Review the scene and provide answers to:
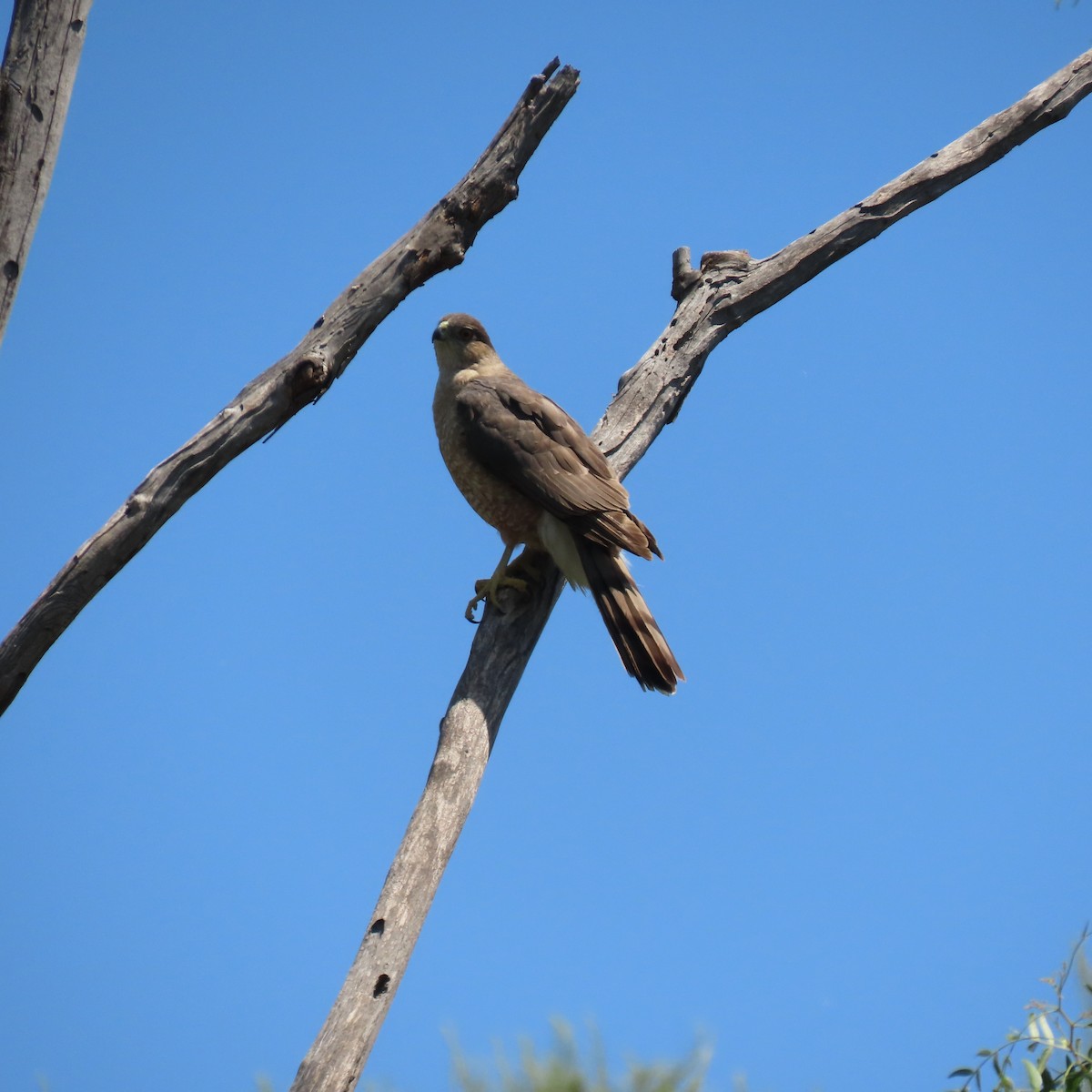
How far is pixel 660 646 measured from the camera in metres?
3.27

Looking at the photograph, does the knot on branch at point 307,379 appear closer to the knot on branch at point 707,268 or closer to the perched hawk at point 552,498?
the perched hawk at point 552,498

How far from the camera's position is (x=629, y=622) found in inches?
130

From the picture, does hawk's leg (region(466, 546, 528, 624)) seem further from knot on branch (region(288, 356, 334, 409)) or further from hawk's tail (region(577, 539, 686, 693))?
knot on branch (region(288, 356, 334, 409))

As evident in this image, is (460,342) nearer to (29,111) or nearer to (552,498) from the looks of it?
(552,498)

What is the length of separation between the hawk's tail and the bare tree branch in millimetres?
1097

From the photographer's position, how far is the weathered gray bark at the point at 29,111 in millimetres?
2334

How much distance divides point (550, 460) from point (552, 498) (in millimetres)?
180

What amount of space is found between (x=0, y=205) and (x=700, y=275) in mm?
2545

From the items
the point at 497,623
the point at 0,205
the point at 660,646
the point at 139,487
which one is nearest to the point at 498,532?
the point at 497,623

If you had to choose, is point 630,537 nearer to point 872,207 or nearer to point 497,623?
point 497,623

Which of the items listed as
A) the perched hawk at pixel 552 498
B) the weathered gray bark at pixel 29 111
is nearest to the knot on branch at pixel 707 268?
the perched hawk at pixel 552 498

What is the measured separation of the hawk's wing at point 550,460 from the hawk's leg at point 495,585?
0.27m

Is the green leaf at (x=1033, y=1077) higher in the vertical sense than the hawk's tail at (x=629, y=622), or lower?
lower

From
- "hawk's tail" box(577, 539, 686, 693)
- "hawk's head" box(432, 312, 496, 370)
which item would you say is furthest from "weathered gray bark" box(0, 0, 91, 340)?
"hawk's head" box(432, 312, 496, 370)
